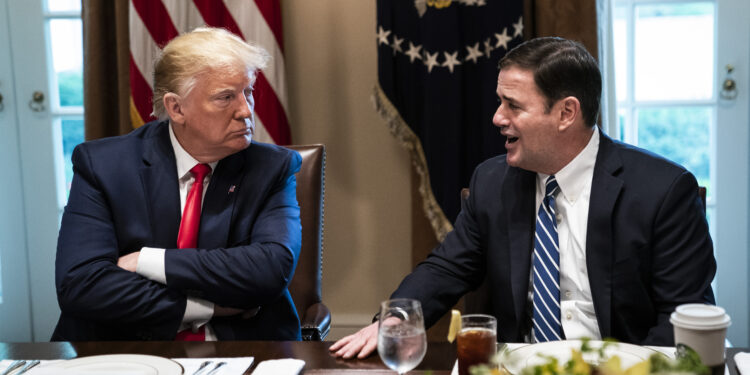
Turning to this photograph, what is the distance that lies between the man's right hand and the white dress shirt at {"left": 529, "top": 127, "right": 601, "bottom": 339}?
54 cm

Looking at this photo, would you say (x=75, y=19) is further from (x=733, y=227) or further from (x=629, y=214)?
(x=733, y=227)

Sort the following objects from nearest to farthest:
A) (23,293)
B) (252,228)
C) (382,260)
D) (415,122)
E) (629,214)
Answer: (629,214) → (252,228) → (415,122) → (382,260) → (23,293)

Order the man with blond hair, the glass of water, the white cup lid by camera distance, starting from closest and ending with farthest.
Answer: the white cup lid → the glass of water → the man with blond hair

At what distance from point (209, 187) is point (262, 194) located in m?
0.14

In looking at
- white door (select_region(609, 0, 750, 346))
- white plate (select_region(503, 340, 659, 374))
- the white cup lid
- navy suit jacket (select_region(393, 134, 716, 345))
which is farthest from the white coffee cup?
white door (select_region(609, 0, 750, 346))

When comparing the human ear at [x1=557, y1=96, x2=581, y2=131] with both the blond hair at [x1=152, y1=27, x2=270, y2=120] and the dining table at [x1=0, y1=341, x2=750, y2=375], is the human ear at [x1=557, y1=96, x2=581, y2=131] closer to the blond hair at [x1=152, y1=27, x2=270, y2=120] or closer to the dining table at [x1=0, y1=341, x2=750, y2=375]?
the dining table at [x1=0, y1=341, x2=750, y2=375]

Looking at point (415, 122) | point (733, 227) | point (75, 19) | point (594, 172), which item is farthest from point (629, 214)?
point (75, 19)

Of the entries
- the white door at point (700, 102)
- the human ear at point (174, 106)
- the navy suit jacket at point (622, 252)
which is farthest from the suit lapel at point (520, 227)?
the white door at point (700, 102)

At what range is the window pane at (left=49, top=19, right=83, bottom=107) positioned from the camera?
365 cm

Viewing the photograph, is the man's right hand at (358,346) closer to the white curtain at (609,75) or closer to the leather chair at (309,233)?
the leather chair at (309,233)

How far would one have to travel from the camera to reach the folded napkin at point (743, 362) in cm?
129

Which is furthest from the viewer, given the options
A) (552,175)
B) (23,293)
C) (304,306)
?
(23,293)

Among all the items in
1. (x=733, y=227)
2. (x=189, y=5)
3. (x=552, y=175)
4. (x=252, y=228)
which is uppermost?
(x=189, y=5)

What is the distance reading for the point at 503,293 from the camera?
190cm
